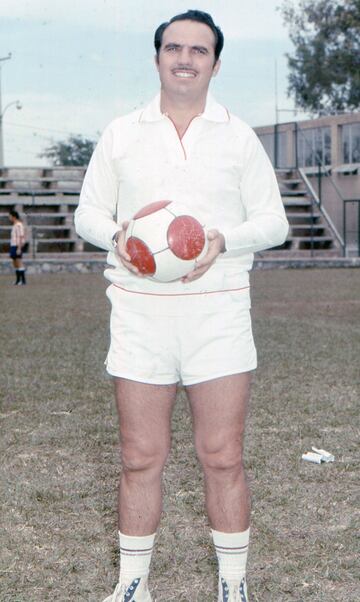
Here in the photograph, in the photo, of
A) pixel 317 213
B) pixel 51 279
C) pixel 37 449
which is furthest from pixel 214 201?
pixel 317 213

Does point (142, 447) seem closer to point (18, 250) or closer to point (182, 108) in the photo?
point (182, 108)

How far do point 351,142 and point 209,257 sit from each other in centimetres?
4154

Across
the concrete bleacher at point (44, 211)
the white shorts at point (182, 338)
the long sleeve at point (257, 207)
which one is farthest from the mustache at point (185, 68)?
the concrete bleacher at point (44, 211)

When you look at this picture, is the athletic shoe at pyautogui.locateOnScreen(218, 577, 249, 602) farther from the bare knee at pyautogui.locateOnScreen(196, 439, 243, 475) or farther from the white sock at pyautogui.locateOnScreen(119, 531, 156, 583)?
the bare knee at pyautogui.locateOnScreen(196, 439, 243, 475)

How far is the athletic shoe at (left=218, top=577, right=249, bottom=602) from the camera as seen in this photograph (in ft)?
12.2

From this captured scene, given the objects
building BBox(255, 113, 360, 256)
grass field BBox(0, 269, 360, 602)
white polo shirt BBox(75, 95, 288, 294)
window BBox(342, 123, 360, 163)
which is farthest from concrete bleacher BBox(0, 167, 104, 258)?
white polo shirt BBox(75, 95, 288, 294)

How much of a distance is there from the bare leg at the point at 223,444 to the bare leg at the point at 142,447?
121 millimetres

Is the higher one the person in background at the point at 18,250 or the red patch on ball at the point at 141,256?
the red patch on ball at the point at 141,256

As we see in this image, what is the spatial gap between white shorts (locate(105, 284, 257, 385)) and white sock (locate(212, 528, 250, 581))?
0.59 metres

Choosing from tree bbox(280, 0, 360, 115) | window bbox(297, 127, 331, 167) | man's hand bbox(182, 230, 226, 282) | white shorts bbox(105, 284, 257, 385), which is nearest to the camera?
man's hand bbox(182, 230, 226, 282)

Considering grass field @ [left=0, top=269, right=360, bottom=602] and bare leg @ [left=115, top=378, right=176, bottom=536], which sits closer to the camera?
bare leg @ [left=115, top=378, right=176, bottom=536]

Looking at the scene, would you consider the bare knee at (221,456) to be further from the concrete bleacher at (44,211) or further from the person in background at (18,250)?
the concrete bleacher at (44,211)

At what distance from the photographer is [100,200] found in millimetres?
3783

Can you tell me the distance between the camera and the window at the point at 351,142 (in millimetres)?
43688
